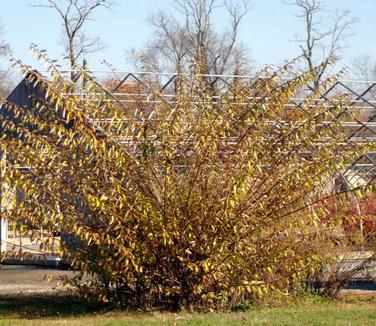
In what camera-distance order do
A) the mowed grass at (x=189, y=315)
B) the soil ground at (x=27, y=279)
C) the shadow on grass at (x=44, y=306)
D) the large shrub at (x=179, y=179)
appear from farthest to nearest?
the soil ground at (x=27, y=279), the shadow on grass at (x=44, y=306), the large shrub at (x=179, y=179), the mowed grass at (x=189, y=315)

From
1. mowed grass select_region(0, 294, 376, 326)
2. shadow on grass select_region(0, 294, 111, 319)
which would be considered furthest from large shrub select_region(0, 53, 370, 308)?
shadow on grass select_region(0, 294, 111, 319)

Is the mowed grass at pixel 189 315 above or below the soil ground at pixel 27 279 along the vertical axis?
below

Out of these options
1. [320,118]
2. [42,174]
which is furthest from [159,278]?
[320,118]

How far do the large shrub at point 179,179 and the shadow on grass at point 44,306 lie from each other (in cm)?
111

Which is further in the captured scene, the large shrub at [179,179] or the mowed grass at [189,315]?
the large shrub at [179,179]

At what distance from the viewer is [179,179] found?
14750 mm

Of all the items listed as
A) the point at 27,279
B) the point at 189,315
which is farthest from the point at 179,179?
the point at 27,279

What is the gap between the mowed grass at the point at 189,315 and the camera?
12.8m

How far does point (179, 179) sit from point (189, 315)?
2398 mm

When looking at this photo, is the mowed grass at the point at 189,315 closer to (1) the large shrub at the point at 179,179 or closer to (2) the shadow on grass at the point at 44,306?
(2) the shadow on grass at the point at 44,306

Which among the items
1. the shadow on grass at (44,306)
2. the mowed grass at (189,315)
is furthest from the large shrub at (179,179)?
the shadow on grass at (44,306)

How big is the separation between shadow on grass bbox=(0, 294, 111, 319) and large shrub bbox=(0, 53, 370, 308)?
111 centimetres

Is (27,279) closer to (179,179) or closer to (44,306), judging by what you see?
(44,306)

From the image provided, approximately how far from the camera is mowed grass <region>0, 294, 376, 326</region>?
1280 cm
